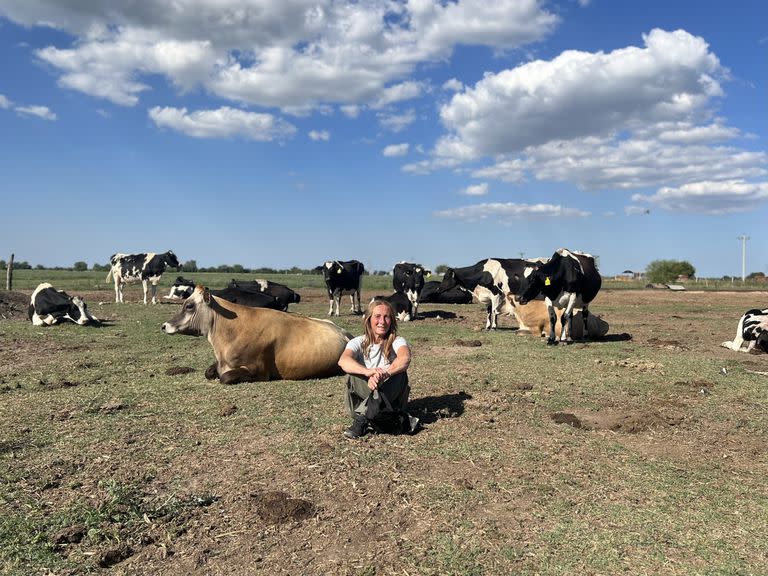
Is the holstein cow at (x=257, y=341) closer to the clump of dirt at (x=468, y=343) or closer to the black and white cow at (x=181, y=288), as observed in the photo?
the clump of dirt at (x=468, y=343)

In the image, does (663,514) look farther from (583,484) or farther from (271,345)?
(271,345)

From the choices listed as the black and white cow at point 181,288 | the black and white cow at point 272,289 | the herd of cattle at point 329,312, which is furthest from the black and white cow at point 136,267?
the black and white cow at point 272,289

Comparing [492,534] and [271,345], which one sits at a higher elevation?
[271,345]

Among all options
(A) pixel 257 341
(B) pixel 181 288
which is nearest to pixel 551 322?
(A) pixel 257 341

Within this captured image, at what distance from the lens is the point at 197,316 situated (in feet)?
27.4

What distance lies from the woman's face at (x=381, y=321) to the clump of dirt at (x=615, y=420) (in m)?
2.17

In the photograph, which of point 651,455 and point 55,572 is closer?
point 55,572

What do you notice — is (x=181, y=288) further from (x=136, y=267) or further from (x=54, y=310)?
(x=54, y=310)

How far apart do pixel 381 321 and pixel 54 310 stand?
12673mm

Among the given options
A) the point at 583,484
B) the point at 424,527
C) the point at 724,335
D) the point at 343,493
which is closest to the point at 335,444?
the point at 343,493

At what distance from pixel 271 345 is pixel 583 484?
493 centimetres

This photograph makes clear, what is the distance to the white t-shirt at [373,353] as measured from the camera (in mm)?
5715

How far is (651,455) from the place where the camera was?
5.16 metres

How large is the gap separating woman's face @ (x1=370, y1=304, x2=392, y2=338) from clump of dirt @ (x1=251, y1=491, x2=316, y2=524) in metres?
2.04
